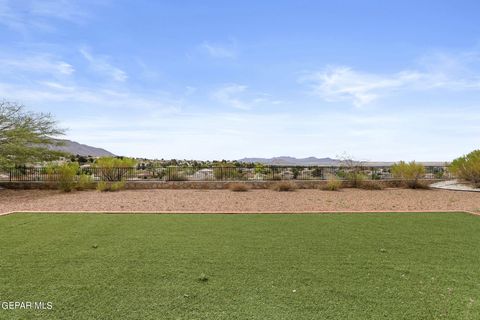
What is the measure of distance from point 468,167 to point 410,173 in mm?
3127

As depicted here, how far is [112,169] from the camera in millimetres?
19859

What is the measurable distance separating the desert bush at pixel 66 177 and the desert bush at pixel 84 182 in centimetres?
24

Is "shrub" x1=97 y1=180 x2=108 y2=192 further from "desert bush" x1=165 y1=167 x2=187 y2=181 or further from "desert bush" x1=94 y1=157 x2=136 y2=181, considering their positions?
"desert bush" x1=165 y1=167 x2=187 y2=181

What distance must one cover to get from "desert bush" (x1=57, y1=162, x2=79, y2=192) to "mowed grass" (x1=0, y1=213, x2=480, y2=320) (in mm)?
9535

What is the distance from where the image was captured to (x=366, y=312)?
142 inches

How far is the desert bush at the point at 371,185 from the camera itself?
18422 millimetres

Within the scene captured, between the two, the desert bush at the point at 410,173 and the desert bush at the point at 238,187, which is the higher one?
the desert bush at the point at 410,173

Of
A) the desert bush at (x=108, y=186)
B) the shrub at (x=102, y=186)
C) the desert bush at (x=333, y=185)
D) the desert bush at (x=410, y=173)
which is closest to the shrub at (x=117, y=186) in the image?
the desert bush at (x=108, y=186)

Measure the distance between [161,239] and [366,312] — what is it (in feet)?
13.2

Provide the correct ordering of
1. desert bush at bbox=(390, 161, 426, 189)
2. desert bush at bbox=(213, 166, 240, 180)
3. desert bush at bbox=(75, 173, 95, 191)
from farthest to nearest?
desert bush at bbox=(213, 166, 240, 180) → desert bush at bbox=(390, 161, 426, 189) → desert bush at bbox=(75, 173, 95, 191)

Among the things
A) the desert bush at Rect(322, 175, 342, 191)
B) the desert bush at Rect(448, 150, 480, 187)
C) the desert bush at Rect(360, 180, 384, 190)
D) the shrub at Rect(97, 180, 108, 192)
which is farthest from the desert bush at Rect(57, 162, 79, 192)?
the desert bush at Rect(448, 150, 480, 187)

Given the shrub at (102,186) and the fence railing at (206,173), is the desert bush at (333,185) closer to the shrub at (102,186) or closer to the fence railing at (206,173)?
the fence railing at (206,173)

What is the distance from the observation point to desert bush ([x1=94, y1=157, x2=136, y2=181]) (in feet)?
64.7

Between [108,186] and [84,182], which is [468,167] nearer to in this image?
[108,186]
